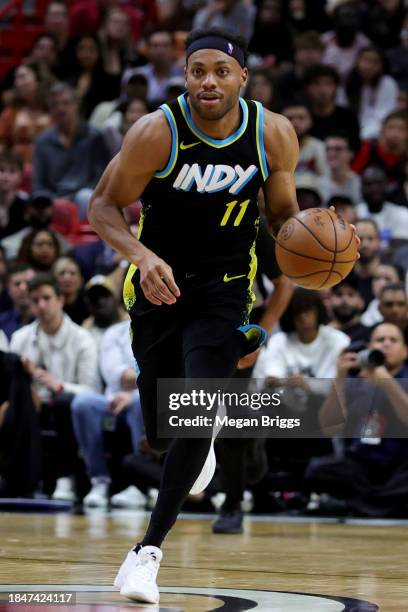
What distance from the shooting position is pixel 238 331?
4816 millimetres

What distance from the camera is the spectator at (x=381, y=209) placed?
11.0 metres

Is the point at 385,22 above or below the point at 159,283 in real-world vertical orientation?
above

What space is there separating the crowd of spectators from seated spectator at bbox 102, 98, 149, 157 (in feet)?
0.07

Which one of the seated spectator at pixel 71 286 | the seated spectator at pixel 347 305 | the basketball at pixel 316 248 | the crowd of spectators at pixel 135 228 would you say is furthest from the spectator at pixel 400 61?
the basketball at pixel 316 248

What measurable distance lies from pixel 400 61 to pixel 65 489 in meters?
6.62

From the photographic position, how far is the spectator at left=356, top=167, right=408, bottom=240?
434 inches

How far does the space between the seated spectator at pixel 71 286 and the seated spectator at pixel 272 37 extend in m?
4.89

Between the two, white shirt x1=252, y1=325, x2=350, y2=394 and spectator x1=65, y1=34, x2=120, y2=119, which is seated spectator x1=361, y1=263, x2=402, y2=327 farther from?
spectator x1=65, y1=34, x2=120, y2=119

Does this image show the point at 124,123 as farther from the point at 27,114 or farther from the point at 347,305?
the point at 347,305

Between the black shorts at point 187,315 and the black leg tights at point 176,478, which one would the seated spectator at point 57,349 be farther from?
the black leg tights at point 176,478

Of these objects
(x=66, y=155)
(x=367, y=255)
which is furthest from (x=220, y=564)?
(x=66, y=155)

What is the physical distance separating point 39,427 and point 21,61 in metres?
8.28

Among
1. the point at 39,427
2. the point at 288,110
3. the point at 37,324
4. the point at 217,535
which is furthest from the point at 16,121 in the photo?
the point at 217,535

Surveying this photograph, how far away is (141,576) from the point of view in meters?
4.32
